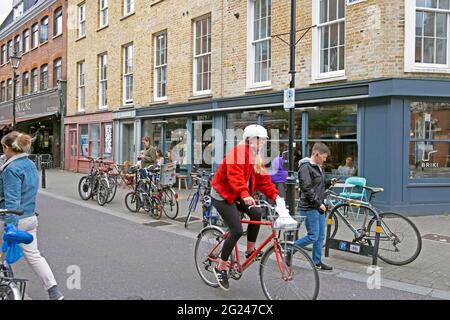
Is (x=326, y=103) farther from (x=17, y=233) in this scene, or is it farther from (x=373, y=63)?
(x=17, y=233)

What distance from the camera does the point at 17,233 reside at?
3809 millimetres

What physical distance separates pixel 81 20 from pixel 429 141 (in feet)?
64.4

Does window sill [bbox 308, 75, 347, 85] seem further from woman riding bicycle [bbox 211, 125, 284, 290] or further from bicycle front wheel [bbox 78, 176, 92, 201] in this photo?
bicycle front wheel [bbox 78, 176, 92, 201]

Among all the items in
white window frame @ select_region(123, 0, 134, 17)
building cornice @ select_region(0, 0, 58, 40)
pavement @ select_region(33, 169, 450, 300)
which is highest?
building cornice @ select_region(0, 0, 58, 40)

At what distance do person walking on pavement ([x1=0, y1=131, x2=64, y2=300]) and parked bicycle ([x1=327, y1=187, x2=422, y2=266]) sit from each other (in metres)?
3.96

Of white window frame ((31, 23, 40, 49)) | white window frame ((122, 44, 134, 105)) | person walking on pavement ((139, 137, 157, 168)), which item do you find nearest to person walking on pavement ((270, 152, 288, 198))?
person walking on pavement ((139, 137, 157, 168))

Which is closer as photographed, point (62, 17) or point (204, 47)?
point (204, 47)

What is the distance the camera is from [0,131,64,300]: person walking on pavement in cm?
426

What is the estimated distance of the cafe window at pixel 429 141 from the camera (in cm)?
983

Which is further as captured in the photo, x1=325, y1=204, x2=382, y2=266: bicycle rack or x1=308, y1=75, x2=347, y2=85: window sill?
x1=308, y1=75, x2=347, y2=85: window sill

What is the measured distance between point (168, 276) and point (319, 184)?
227 cm

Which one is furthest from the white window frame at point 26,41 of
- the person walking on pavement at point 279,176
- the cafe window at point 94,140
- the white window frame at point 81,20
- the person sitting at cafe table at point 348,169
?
the person sitting at cafe table at point 348,169

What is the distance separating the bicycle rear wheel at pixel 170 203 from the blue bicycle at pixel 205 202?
78 centimetres
